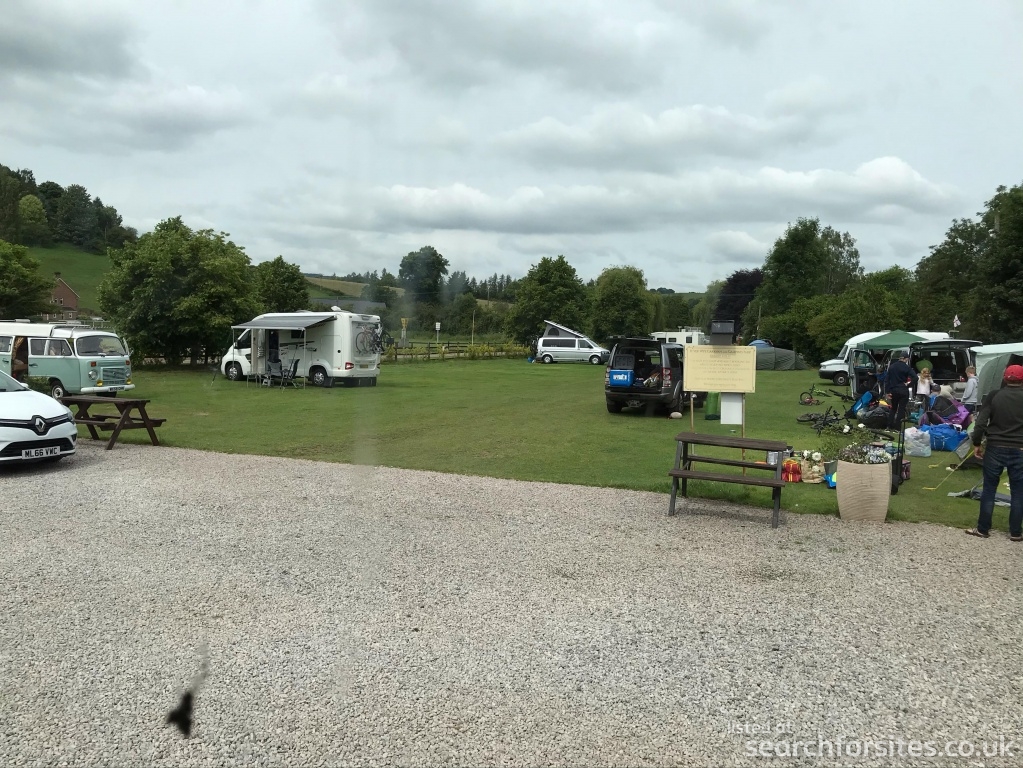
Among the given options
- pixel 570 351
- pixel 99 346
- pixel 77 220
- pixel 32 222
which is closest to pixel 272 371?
pixel 99 346

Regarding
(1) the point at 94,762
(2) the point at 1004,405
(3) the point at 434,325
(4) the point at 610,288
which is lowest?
(1) the point at 94,762

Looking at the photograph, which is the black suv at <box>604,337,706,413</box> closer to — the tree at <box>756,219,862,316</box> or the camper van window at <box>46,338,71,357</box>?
the camper van window at <box>46,338,71,357</box>

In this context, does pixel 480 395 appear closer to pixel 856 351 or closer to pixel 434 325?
pixel 856 351

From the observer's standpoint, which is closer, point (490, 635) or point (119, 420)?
point (490, 635)

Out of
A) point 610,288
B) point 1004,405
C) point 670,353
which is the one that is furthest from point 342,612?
point 610,288

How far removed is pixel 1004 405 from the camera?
785 cm

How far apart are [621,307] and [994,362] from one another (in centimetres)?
5292

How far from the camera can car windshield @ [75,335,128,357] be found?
67.6 ft

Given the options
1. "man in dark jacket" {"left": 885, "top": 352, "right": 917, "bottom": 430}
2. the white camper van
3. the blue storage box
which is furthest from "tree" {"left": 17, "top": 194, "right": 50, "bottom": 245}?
"man in dark jacket" {"left": 885, "top": 352, "right": 917, "bottom": 430}

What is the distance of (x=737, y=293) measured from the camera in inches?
3770

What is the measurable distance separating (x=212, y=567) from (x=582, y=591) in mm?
3028

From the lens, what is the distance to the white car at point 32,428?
10.2m

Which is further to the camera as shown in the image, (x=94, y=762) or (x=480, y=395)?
(x=480, y=395)

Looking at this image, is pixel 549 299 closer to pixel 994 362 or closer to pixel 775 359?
pixel 775 359
